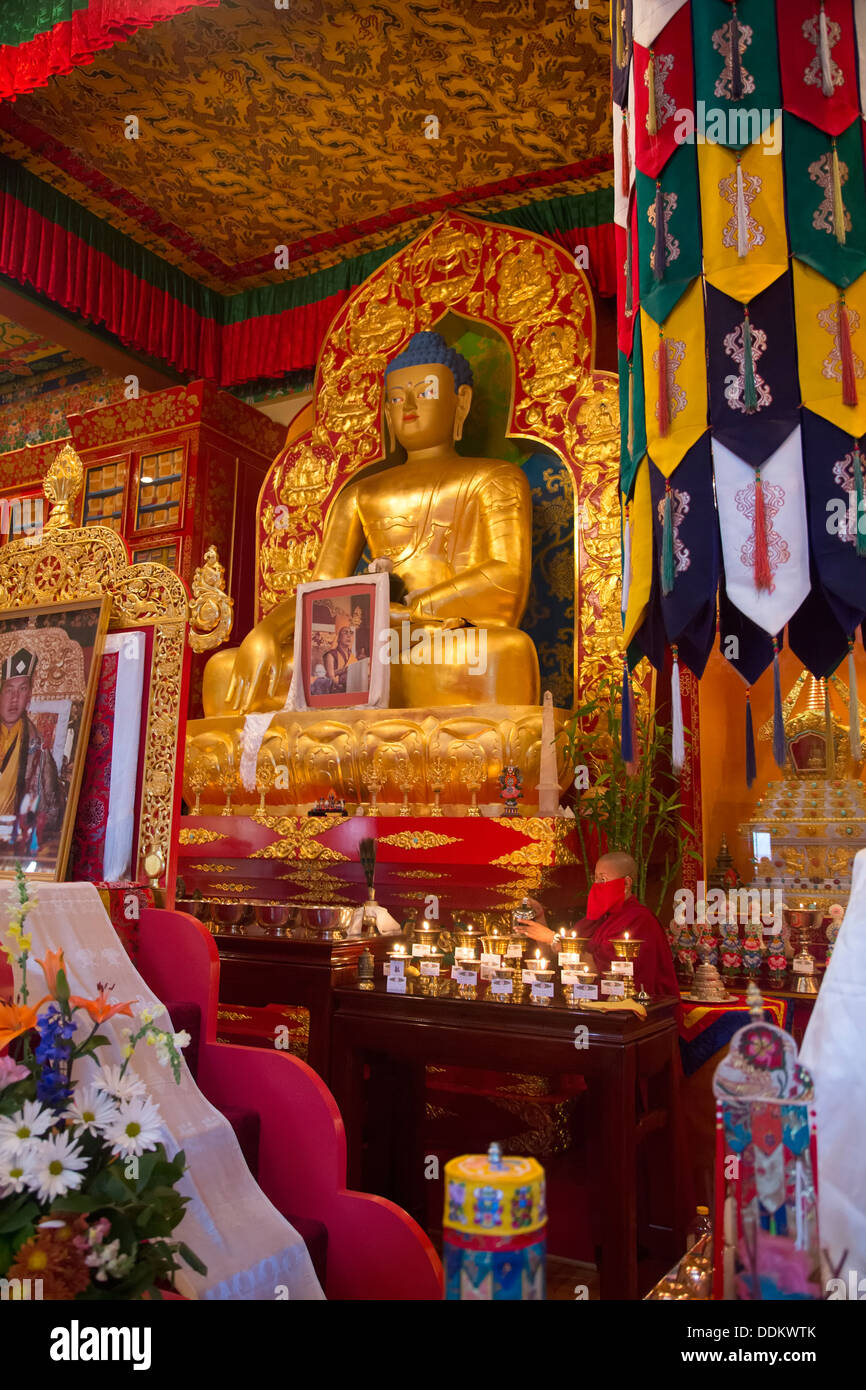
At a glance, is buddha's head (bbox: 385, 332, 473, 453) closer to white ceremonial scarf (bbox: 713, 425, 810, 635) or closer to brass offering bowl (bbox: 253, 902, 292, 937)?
brass offering bowl (bbox: 253, 902, 292, 937)

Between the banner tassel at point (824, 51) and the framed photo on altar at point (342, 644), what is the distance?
9.83ft

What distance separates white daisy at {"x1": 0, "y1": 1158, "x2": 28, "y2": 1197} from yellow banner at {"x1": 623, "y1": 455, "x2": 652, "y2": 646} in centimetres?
187

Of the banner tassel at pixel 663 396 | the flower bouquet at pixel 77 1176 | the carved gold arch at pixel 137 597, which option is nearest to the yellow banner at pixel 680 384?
the banner tassel at pixel 663 396

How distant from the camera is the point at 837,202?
7.97 ft

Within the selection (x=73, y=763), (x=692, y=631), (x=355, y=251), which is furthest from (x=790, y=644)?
(x=355, y=251)

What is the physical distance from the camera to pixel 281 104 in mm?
5336

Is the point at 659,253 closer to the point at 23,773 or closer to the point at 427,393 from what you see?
the point at 23,773

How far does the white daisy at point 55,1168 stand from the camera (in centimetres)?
117

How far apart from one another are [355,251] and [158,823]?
5326mm

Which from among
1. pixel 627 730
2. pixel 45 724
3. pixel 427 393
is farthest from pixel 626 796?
pixel 427 393

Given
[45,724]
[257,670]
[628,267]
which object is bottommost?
[45,724]

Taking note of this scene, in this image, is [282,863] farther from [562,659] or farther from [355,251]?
[355,251]

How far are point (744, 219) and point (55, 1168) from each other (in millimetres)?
2423

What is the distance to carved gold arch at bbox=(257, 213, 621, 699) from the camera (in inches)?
203
